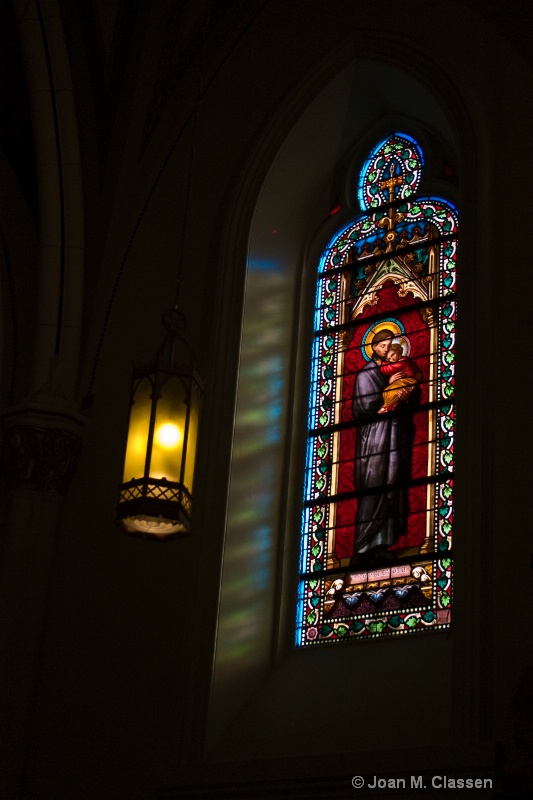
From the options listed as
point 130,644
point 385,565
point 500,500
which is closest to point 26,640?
point 130,644

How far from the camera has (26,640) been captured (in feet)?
27.3

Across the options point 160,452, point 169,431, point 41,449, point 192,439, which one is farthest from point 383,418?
point 160,452

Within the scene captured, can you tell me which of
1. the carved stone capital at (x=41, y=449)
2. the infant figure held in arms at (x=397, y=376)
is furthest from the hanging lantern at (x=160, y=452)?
the carved stone capital at (x=41, y=449)

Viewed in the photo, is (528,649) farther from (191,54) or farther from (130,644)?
(191,54)

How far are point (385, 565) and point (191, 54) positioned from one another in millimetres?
4114

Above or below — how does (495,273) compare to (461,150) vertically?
below

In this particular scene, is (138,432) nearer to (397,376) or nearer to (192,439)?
(192,439)

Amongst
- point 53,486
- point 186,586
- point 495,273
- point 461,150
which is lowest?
point 186,586

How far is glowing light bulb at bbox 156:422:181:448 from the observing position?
5547 mm

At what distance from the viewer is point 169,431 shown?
562 cm

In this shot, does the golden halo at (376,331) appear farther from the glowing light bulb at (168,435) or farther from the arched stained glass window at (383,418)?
the glowing light bulb at (168,435)

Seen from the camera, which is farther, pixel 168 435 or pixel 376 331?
pixel 376 331

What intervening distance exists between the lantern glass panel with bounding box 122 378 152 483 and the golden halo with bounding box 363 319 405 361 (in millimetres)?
3198

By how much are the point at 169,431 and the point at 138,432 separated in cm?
13
